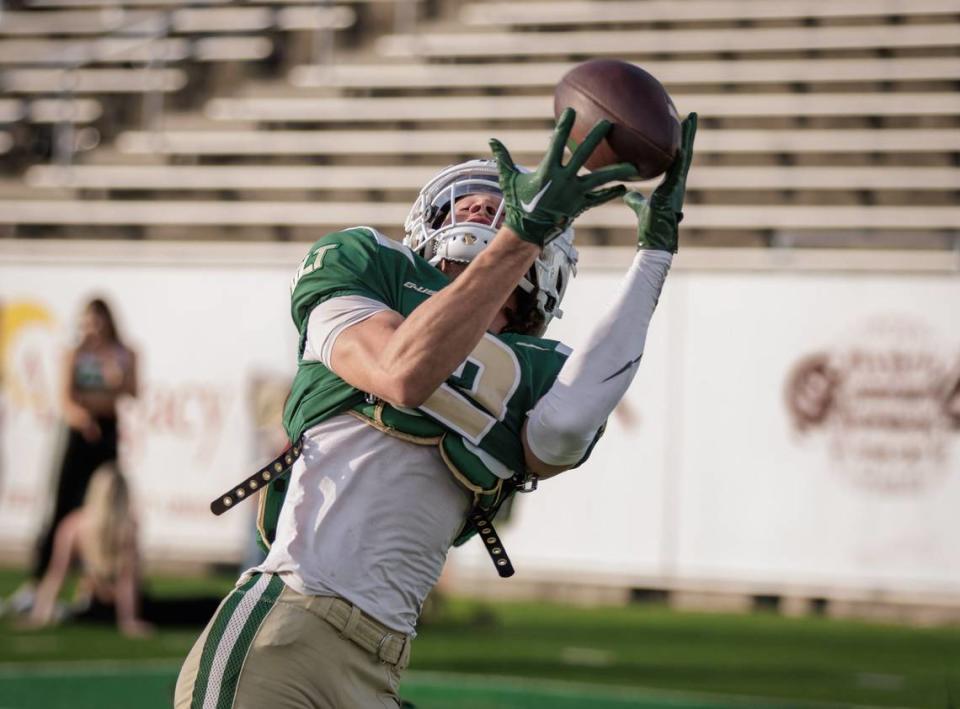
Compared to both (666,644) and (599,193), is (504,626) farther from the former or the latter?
(599,193)

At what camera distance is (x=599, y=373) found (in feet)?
7.43

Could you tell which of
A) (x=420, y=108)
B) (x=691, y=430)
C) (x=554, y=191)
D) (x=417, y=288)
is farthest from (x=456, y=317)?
(x=420, y=108)

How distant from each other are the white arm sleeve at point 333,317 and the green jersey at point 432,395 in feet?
0.07

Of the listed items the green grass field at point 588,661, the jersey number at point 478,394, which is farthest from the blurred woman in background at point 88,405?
the jersey number at point 478,394

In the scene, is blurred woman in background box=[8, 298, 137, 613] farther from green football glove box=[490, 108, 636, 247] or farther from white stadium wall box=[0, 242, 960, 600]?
green football glove box=[490, 108, 636, 247]

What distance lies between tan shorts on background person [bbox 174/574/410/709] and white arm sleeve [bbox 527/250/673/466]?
0.38m

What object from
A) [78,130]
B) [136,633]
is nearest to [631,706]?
[136,633]

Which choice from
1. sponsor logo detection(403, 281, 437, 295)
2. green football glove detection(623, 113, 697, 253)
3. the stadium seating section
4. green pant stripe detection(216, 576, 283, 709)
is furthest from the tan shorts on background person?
the stadium seating section

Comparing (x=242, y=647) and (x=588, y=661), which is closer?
(x=242, y=647)

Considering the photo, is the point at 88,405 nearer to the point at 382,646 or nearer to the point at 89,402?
the point at 89,402

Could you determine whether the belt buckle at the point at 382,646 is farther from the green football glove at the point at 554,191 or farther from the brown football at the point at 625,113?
the brown football at the point at 625,113

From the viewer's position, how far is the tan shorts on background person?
7.25ft

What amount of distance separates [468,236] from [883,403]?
672cm

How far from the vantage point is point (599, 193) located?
2.11 meters
